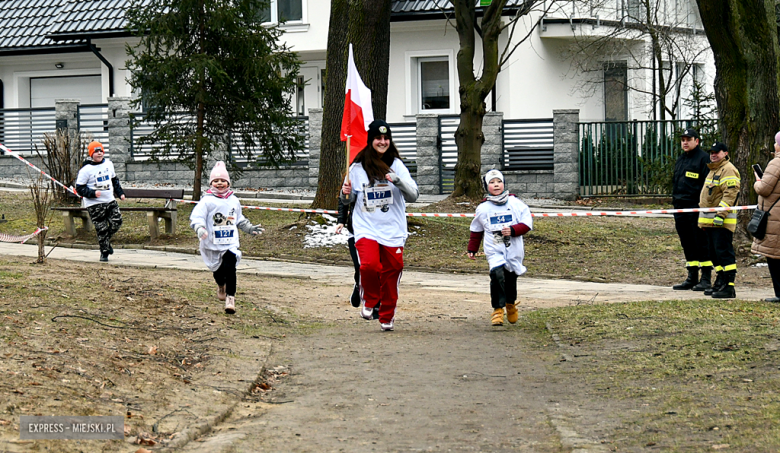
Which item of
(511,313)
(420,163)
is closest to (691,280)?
(511,313)

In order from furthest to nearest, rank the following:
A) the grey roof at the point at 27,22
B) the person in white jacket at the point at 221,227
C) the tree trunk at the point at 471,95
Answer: the grey roof at the point at 27,22 → the tree trunk at the point at 471,95 → the person in white jacket at the point at 221,227

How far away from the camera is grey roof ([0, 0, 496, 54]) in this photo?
3088cm

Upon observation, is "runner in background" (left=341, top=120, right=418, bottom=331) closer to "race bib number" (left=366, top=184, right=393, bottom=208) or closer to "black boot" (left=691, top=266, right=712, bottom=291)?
"race bib number" (left=366, top=184, right=393, bottom=208)

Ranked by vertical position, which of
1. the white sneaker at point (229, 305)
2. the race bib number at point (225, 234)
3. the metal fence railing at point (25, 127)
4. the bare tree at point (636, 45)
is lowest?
the white sneaker at point (229, 305)

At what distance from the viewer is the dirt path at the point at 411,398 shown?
18.1ft

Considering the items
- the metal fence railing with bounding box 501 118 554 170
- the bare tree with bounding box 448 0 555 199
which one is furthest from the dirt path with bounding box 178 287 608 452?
the metal fence railing with bounding box 501 118 554 170

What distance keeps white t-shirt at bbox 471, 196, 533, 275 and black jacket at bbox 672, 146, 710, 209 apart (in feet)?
10.7

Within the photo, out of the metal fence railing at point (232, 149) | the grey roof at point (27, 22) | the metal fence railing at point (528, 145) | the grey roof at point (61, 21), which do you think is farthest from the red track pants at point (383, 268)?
the grey roof at point (27, 22)

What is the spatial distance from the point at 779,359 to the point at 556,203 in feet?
55.0

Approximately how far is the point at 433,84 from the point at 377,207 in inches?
840

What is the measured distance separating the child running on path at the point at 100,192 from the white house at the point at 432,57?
13106 mm

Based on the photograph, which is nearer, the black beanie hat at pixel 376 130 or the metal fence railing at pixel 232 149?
the black beanie hat at pixel 376 130

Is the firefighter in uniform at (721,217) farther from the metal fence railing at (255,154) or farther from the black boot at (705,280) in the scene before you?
the metal fence railing at (255,154)

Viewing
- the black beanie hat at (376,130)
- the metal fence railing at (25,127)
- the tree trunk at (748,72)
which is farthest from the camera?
the metal fence railing at (25,127)
